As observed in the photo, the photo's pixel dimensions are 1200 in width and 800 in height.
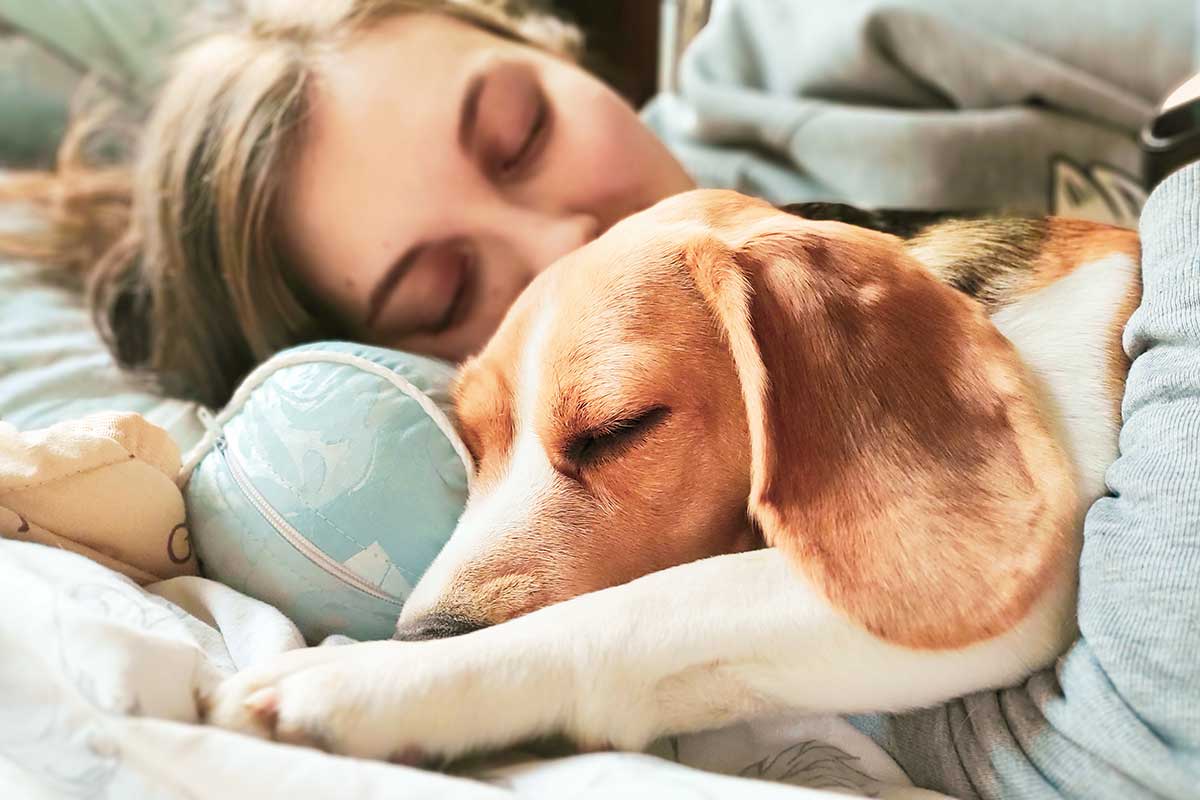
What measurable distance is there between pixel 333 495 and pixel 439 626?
26 centimetres

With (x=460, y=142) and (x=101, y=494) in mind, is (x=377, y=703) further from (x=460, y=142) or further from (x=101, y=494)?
(x=460, y=142)

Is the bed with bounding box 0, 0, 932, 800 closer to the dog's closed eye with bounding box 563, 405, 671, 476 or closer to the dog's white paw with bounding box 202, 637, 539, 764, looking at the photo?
the dog's white paw with bounding box 202, 637, 539, 764

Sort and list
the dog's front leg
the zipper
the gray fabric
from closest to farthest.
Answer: the dog's front leg
the zipper
the gray fabric

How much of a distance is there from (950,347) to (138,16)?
307cm

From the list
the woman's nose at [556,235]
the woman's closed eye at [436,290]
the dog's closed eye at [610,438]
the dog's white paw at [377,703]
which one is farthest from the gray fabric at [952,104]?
the dog's white paw at [377,703]

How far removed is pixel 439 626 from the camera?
41.4 inches

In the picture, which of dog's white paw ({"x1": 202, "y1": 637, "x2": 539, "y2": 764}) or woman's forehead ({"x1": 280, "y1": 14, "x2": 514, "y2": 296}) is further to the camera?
woman's forehead ({"x1": 280, "y1": 14, "x2": 514, "y2": 296})

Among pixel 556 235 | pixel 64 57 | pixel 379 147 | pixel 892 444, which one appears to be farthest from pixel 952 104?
pixel 64 57

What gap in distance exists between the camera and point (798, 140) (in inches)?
94.0

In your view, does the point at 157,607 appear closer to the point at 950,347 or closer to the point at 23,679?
the point at 23,679

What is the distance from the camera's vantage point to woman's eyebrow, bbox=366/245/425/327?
6.10 ft

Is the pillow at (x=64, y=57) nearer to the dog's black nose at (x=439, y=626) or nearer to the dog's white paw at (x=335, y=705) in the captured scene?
the dog's black nose at (x=439, y=626)

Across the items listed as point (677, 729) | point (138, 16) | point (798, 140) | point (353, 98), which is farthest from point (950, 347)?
point (138, 16)

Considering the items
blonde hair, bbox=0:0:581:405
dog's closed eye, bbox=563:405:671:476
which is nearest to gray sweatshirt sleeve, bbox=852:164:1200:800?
dog's closed eye, bbox=563:405:671:476
